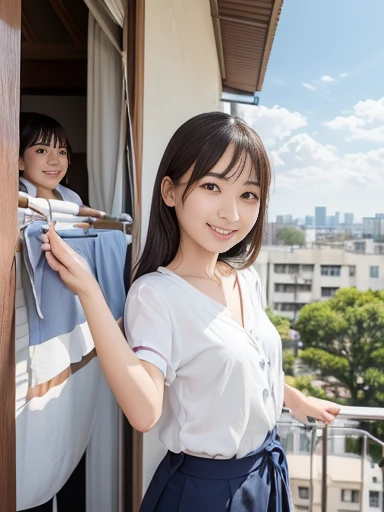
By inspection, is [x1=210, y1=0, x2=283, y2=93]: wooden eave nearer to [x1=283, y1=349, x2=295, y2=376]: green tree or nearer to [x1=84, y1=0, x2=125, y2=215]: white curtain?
[x1=84, y1=0, x2=125, y2=215]: white curtain

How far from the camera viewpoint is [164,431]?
0.88m

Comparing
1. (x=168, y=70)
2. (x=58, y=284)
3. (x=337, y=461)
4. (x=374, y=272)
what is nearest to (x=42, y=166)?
(x=58, y=284)

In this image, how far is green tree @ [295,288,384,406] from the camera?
2265cm

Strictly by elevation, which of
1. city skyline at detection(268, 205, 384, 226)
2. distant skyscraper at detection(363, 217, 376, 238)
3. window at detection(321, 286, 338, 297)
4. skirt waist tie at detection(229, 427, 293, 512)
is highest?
city skyline at detection(268, 205, 384, 226)

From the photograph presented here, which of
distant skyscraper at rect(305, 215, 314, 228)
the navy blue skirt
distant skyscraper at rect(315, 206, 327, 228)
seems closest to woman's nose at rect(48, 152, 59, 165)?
the navy blue skirt

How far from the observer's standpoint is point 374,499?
65.2 inches

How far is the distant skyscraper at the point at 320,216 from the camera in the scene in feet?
107

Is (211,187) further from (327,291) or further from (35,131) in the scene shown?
(327,291)

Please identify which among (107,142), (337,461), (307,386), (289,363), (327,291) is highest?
(107,142)

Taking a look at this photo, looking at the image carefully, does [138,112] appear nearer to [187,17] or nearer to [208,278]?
[208,278]

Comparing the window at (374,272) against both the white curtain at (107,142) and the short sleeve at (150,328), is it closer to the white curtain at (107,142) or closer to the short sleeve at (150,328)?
the white curtain at (107,142)

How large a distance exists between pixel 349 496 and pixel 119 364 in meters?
1.36

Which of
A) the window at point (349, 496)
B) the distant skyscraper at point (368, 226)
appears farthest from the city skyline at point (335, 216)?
the window at point (349, 496)

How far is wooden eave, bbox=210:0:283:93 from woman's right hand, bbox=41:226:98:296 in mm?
2782
